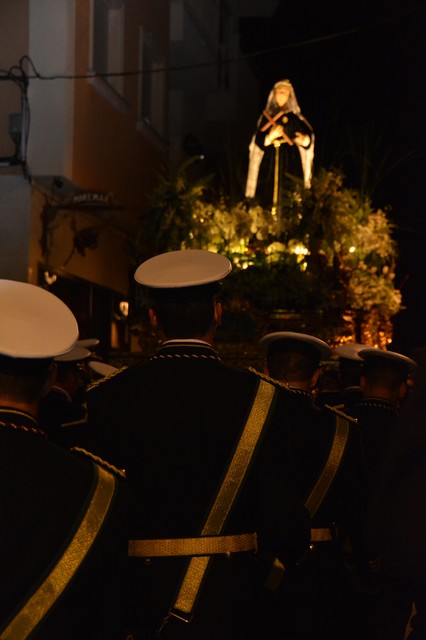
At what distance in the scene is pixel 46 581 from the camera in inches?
98.7

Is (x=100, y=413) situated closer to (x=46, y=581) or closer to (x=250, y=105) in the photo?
(x=46, y=581)

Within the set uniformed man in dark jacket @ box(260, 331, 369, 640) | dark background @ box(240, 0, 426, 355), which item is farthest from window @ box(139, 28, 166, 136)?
uniformed man in dark jacket @ box(260, 331, 369, 640)

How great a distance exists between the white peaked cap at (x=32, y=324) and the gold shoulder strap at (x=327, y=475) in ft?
6.14

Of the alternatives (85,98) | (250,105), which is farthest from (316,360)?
(250,105)

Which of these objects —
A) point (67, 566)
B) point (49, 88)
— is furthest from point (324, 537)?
point (49, 88)

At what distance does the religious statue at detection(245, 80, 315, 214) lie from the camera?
43.2ft

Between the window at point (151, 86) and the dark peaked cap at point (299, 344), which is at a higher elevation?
the window at point (151, 86)

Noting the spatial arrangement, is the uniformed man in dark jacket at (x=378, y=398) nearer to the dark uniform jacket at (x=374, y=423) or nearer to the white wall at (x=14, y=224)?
the dark uniform jacket at (x=374, y=423)

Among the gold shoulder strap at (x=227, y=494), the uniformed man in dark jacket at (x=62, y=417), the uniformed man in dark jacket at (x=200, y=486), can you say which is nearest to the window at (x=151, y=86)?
the uniformed man in dark jacket at (x=62, y=417)

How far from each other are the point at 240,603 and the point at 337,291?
24.1ft

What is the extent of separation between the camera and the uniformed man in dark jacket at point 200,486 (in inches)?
130

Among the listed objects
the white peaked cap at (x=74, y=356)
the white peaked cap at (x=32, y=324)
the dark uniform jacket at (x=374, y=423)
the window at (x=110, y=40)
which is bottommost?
the white peaked cap at (x=74, y=356)

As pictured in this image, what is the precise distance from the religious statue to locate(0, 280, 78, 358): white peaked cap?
412 inches

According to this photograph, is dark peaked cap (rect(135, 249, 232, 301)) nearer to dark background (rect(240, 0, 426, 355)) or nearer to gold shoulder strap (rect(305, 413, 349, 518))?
gold shoulder strap (rect(305, 413, 349, 518))
